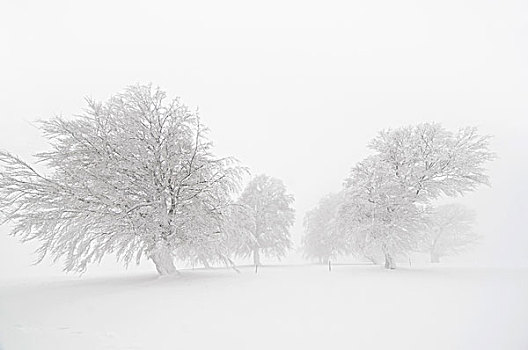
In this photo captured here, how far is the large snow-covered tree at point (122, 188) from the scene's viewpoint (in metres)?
10.7

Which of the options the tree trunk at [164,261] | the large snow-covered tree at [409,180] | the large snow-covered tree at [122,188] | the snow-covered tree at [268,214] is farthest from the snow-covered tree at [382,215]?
the snow-covered tree at [268,214]

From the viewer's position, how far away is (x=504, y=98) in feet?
63.2

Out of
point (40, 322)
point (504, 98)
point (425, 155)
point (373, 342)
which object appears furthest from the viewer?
point (504, 98)

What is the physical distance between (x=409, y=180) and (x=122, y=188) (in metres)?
12.6

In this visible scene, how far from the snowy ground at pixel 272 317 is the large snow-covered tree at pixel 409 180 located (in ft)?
17.7

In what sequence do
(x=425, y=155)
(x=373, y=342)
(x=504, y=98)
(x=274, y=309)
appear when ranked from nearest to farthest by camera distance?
(x=373, y=342), (x=274, y=309), (x=425, y=155), (x=504, y=98)

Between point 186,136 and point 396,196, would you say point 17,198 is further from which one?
point 396,196

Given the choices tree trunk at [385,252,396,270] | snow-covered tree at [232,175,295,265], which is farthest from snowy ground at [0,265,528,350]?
snow-covered tree at [232,175,295,265]

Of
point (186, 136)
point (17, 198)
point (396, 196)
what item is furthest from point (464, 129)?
point (17, 198)

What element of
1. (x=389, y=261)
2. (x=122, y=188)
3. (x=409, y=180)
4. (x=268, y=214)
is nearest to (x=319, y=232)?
(x=268, y=214)

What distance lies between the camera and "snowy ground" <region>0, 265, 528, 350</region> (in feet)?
15.9

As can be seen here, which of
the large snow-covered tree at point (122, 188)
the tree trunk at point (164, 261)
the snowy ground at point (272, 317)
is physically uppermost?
the large snow-covered tree at point (122, 188)

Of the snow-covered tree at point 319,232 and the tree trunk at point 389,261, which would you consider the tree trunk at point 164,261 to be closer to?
the tree trunk at point 389,261

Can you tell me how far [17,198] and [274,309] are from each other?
951 cm
